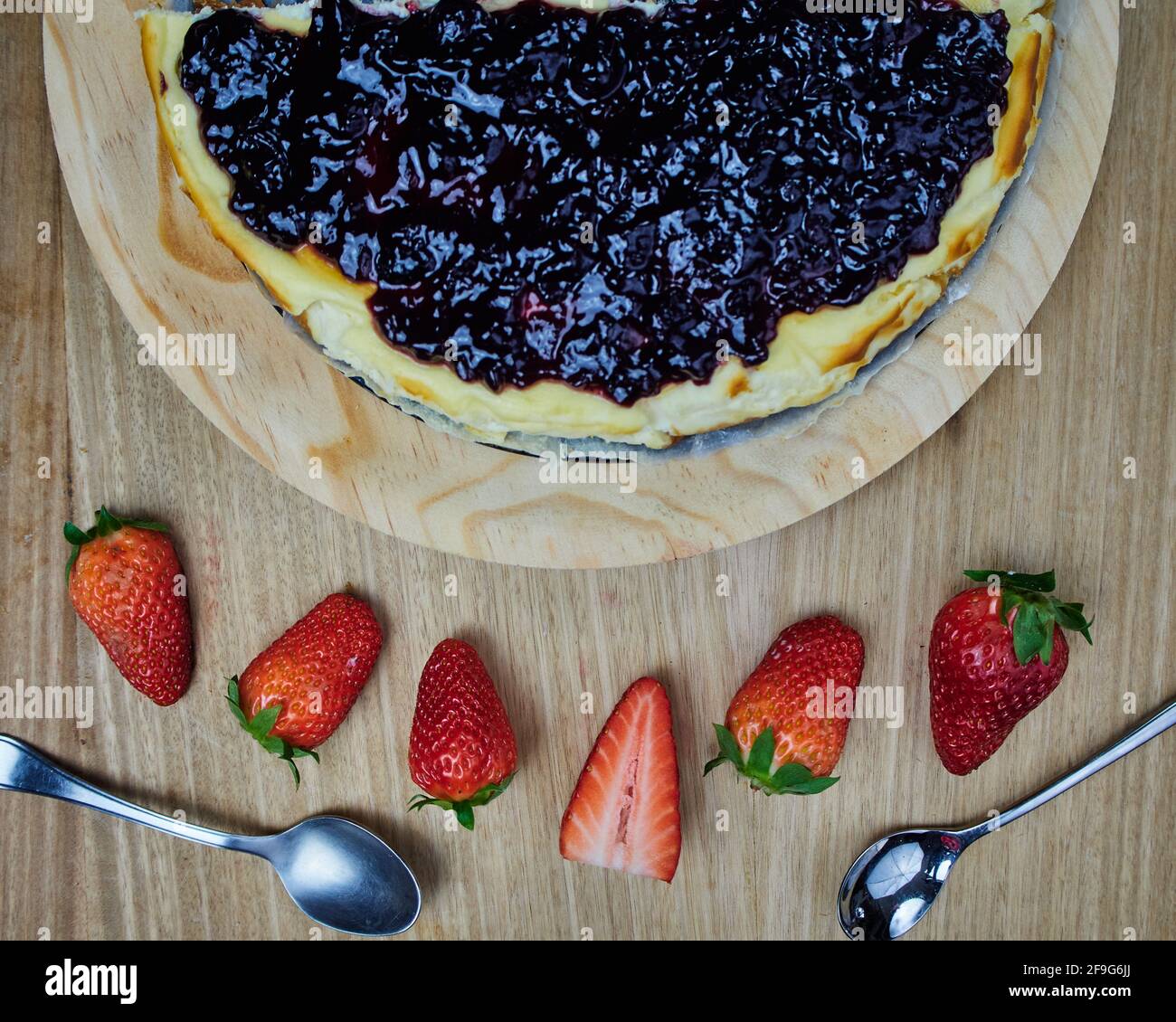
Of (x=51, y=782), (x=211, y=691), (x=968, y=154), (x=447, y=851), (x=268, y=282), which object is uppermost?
(x=968, y=154)

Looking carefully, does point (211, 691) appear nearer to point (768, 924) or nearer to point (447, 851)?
point (447, 851)

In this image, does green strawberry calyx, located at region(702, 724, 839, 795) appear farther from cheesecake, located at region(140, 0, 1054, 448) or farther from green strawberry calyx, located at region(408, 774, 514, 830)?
cheesecake, located at region(140, 0, 1054, 448)

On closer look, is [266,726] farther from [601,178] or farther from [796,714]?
[601,178]

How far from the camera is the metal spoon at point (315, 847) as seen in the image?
207cm

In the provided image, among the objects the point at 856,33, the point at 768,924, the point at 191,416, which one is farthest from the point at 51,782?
the point at 856,33

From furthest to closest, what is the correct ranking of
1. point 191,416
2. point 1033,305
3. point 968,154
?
point 191,416
point 1033,305
point 968,154

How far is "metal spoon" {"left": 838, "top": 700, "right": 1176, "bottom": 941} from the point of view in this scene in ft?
6.75

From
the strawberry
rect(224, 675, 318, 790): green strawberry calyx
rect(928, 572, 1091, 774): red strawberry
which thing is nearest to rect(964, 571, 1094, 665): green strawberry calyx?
rect(928, 572, 1091, 774): red strawberry

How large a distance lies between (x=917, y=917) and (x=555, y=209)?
167 centimetres

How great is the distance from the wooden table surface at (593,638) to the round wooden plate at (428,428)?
266mm

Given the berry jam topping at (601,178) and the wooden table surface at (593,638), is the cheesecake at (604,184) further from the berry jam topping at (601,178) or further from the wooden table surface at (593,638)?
the wooden table surface at (593,638)

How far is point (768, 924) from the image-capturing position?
2145 millimetres

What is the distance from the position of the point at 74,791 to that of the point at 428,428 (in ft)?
3.73

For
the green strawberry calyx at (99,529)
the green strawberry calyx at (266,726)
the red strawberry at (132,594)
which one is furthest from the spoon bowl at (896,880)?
the green strawberry calyx at (99,529)
